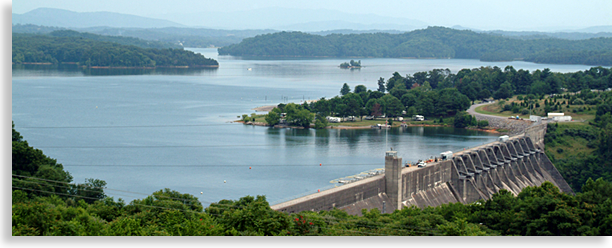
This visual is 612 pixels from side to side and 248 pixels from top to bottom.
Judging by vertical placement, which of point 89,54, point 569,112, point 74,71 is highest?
point 89,54

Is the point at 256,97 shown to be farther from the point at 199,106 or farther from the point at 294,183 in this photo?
the point at 294,183

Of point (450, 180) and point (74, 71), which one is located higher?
point (74, 71)

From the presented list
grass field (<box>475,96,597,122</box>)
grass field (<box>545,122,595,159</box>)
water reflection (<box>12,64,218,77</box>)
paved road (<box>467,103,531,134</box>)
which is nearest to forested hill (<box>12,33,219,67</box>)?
water reflection (<box>12,64,218,77</box>)

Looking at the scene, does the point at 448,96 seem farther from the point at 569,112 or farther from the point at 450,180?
the point at 450,180

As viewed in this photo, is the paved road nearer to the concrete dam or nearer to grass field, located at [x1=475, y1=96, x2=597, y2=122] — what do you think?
grass field, located at [x1=475, y1=96, x2=597, y2=122]

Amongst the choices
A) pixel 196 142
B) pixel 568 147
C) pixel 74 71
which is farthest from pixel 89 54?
pixel 568 147

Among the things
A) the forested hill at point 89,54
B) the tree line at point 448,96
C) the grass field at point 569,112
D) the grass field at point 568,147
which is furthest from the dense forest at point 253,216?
the forested hill at point 89,54
